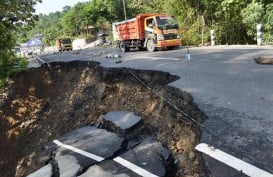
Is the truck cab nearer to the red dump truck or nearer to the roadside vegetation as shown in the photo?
the red dump truck

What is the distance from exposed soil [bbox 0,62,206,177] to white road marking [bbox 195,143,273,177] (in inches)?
6.5

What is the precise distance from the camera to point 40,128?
11.3 m

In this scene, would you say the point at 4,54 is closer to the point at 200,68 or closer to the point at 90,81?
the point at 90,81

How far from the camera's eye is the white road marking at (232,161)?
3.50m

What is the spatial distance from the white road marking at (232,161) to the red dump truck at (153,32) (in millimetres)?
15615

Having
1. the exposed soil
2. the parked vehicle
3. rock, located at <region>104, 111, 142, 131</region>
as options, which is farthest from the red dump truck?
the parked vehicle

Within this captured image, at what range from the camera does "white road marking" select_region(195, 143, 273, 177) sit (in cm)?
350

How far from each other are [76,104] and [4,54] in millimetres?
4484

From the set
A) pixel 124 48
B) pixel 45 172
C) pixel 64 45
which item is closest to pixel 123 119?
pixel 45 172

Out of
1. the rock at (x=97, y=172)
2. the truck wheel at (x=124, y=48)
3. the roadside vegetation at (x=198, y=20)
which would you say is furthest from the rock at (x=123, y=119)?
the truck wheel at (x=124, y=48)

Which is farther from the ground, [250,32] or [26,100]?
[250,32]

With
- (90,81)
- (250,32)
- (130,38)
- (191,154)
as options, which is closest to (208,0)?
(250,32)

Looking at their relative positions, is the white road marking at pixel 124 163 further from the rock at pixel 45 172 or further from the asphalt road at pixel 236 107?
the asphalt road at pixel 236 107

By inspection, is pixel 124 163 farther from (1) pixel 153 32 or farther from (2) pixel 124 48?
(2) pixel 124 48
